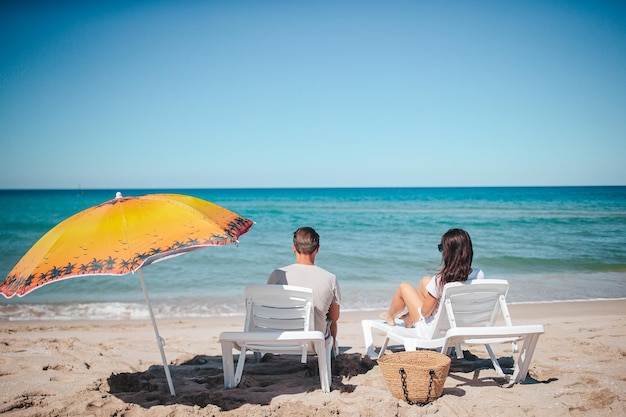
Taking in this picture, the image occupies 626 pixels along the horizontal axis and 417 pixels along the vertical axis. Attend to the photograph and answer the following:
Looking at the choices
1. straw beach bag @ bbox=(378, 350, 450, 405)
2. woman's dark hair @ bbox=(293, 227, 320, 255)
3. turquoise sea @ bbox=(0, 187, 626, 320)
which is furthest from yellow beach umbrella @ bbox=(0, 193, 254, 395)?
turquoise sea @ bbox=(0, 187, 626, 320)

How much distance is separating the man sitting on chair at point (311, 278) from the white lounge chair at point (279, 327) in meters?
0.21

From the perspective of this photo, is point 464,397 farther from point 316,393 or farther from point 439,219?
point 439,219

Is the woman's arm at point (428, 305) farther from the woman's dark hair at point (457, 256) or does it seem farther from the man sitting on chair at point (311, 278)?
the man sitting on chair at point (311, 278)

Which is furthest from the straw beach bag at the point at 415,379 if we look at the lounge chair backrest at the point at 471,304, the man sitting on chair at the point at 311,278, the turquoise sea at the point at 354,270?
the turquoise sea at the point at 354,270

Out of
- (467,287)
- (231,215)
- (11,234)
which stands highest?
(231,215)

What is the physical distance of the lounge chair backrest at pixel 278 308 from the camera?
12.3 ft

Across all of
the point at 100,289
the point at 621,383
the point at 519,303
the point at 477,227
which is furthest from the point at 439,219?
the point at 621,383

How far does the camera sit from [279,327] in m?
3.90

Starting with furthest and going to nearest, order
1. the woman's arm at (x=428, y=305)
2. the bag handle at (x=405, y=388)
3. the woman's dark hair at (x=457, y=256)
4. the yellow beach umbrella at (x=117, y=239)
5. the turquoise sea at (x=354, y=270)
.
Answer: the turquoise sea at (x=354, y=270) < the woman's arm at (x=428, y=305) < the woman's dark hair at (x=457, y=256) < the bag handle at (x=405, y=388) < the yellow beach umbrella at (x=117, y=239)

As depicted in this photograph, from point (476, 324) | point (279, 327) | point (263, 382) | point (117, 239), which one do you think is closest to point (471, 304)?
point (476, 324)

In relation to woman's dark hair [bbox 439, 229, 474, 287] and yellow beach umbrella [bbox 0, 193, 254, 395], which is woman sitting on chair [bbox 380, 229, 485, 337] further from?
yellow beach umbrella [bbox 0, 193, 254, 395]

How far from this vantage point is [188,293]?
9.84 m

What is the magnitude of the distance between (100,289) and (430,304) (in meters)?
8.16

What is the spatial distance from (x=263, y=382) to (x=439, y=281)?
1899 millimetres
